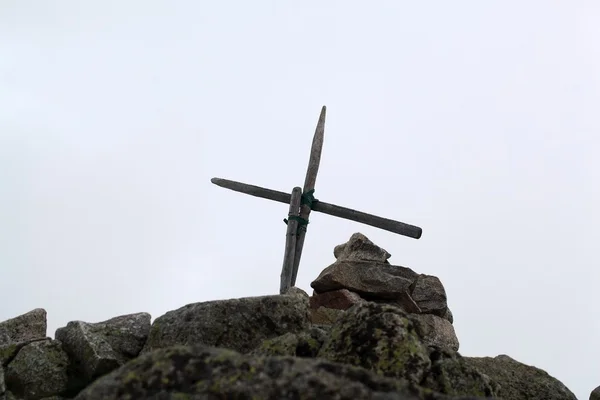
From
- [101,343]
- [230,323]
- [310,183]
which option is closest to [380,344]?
[230,323]

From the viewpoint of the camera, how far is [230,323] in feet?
27.2

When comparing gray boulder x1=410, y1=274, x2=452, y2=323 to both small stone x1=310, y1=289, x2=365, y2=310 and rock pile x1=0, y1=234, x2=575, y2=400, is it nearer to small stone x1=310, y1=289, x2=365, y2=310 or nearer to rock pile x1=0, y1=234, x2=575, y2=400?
small stone x1=310, y1=289, x2=365, y2=310

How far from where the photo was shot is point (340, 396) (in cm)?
456

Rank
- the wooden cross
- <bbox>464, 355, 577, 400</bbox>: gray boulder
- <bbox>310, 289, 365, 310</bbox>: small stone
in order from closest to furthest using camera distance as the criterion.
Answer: <bbox>464, 355, 577, 400</bbox>: gray boulder → the wooden cross → <bbox>310, 289, 365, 310</bbox>: small stone

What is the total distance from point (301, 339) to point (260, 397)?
8.46 feet

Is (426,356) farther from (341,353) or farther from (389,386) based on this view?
(389,386)

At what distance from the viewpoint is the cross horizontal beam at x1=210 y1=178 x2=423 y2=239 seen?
14859 mm

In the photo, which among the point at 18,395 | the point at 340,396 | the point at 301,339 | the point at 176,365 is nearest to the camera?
the point at 340,396

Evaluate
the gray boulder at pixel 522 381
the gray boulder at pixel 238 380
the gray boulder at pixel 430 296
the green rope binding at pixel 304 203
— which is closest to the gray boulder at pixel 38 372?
the gray boulder at pixel 238 380

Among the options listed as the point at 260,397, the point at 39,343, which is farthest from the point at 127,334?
the point at 260,397

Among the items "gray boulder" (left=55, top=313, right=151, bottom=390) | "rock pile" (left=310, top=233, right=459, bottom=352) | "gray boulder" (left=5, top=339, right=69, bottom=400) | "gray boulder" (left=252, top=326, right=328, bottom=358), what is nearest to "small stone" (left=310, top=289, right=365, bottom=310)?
"rock pile" (left=310, top=233, right=459, bottom=352)

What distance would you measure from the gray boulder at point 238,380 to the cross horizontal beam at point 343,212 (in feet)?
33.1

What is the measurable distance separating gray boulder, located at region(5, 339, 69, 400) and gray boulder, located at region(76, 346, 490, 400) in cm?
408

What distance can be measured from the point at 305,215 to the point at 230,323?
710 cm
